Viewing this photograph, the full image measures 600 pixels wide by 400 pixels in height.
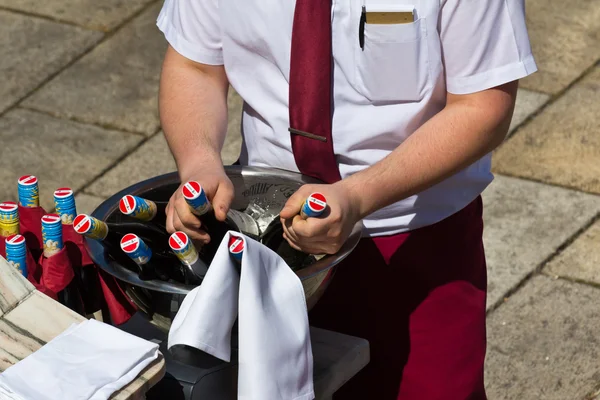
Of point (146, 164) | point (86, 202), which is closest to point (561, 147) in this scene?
point (146, 164)

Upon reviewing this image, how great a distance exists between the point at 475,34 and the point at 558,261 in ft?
7.45

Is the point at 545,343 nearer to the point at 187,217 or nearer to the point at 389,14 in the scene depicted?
the point at 389,14

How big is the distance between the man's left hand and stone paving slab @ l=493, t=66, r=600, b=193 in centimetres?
275

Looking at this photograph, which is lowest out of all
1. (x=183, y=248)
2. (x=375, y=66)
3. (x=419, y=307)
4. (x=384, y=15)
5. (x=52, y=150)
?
(x=52, y=150)

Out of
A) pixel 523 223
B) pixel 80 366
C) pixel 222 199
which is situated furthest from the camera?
pixel 523 223

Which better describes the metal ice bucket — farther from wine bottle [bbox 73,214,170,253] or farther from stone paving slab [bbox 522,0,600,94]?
stone paving slab [bbox 522,0,600,94]

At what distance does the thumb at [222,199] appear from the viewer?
2.06m

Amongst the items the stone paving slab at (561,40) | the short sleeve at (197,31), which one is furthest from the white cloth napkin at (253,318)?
the stone paving slab at (561,40)

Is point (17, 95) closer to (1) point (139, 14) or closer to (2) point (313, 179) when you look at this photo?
(1) point (139, 14)

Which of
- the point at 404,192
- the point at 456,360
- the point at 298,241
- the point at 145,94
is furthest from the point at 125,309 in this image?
the point at 145,94

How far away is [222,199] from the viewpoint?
2078mm

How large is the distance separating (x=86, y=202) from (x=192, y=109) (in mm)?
2287

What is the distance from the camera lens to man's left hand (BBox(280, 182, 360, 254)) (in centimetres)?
196

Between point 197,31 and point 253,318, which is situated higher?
point 197,31
